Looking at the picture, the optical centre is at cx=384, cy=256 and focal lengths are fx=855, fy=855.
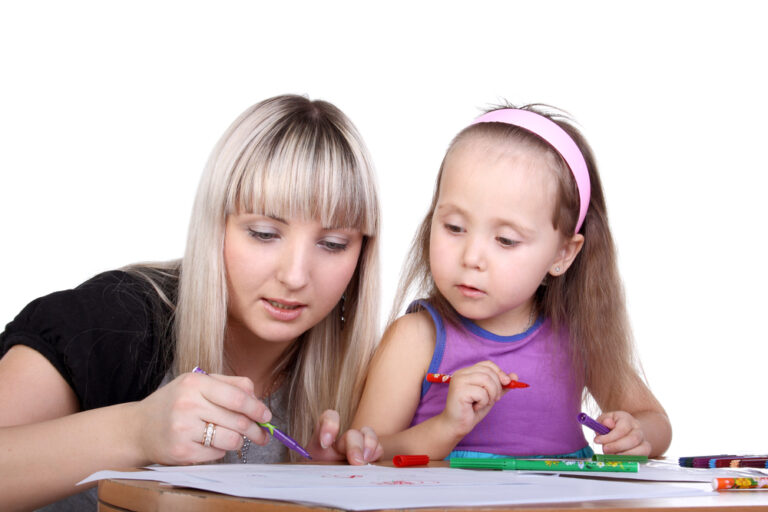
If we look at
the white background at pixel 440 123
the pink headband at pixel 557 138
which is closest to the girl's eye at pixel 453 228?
the pink headband at pixel 557 138

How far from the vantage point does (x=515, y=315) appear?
1717 millimetres

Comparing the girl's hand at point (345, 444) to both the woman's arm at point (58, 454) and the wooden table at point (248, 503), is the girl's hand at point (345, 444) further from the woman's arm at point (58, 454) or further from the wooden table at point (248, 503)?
the wooden table at point (248, 503)

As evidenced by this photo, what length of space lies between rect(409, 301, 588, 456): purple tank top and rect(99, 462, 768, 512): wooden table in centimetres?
75

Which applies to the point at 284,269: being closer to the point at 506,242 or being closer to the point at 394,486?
the point at 506,242

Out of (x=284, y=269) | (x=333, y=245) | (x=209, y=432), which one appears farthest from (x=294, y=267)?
(x=209, y=432)

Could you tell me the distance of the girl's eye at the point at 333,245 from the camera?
5.02 ft

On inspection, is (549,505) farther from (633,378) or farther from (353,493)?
(633,378)

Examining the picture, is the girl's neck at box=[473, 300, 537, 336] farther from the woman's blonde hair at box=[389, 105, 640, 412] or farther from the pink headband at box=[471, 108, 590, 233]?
the pink headband at box=[471, 108, 590, 233]

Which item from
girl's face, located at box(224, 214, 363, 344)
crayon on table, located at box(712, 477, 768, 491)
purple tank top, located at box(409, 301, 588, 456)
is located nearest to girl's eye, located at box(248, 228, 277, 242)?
girl's face, located at box(224, 214, 363, 344)

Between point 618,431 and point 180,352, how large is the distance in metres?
0.79

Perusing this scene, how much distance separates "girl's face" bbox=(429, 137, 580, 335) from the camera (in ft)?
4.96

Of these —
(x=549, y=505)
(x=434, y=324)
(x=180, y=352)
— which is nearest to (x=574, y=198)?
(x=434, y=324)

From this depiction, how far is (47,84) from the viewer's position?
3234 mm

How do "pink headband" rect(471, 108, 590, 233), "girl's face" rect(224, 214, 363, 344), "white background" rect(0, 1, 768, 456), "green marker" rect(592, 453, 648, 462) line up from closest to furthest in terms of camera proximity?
"green marker" rect(592, 453, 648, 462) < "girl's face" rect(224, 214, 363, 344) < "pink headband" rect(471, 108, 590, 233) < "white background" rect(0, 1, 768, 456)
